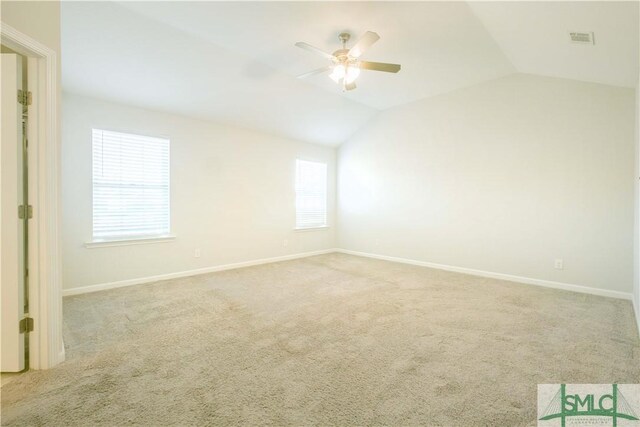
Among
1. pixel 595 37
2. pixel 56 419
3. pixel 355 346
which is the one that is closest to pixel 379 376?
pixel 355 346

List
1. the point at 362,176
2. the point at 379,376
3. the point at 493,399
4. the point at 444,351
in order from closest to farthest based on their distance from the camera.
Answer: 1. the point at 493,399
2. the point at 379,376
3. the point at 444,351
4. the point at 362,176

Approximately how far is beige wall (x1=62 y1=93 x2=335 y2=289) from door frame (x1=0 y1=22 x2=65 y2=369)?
2.02m

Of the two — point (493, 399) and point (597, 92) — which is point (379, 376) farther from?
point (597, 92)

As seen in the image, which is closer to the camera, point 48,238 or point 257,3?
point 48,238

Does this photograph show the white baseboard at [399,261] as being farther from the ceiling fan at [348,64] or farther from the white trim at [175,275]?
the ceiling fan at [348,64]

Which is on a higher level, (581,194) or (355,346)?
(581,194)

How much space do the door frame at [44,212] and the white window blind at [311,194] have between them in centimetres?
442

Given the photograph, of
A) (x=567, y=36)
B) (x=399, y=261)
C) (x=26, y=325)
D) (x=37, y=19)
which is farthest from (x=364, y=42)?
(x=399, y=261)

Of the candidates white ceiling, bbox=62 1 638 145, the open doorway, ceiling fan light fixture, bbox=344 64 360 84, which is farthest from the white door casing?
ceiling fan light fixture, bbox=344 64 360 84

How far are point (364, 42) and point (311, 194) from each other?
4.06 meters

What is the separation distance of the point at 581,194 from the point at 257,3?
14.9 feet

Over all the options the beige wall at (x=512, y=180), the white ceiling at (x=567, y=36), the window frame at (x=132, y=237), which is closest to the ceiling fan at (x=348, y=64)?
the white ceiling at (x=567, y=36)

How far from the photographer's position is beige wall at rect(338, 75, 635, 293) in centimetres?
370

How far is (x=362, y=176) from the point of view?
6.42 meters
